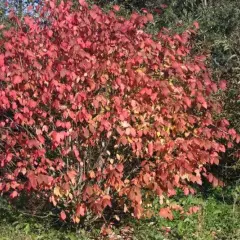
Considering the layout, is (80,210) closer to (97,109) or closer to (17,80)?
(97,109)

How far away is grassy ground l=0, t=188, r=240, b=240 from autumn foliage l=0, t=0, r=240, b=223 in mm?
463

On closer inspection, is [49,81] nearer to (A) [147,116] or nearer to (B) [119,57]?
(B) [119,57]

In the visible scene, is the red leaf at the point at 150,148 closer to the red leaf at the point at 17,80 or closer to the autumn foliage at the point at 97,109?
the autumn foliage at the point at 97,109

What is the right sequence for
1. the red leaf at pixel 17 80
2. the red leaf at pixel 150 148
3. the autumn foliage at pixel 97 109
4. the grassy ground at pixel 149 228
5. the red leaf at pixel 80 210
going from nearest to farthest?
the red leaf at pixel 17 80
the autumn foliage at pixel 97 109
the red leaf at pixel 150 148
the red leaf at pixel 80 210
the grassy ground at pixel 149 228

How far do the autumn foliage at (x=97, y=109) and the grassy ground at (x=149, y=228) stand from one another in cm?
46

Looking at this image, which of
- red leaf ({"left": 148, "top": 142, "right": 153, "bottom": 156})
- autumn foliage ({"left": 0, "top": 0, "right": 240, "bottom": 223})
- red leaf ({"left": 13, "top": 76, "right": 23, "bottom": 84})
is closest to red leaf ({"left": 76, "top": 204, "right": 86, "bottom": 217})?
autumn foliage ({"left": 0, "top": 0, "right": 240, "bottom": 223})

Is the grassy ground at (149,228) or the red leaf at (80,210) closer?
the red leaf at (80,210)

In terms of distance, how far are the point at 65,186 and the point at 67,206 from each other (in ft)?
1.65

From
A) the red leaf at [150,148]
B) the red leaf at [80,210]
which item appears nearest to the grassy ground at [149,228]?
the red leaf at [80,210]

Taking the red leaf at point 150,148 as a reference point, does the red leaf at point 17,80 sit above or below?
above

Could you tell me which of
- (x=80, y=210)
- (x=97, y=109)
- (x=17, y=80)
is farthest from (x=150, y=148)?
(x=17, y=80)

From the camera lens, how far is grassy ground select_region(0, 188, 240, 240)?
4496 millimetres

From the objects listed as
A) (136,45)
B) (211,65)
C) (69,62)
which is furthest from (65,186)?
(211,65)

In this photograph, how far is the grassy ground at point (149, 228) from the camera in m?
4.50
